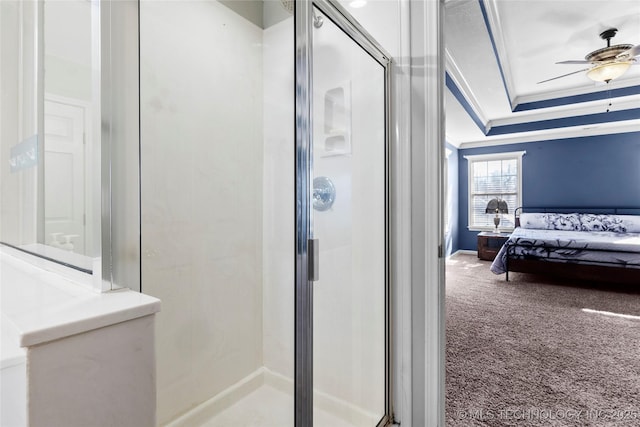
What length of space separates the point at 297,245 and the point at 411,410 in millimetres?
997

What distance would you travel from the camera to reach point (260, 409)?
169 centimetres

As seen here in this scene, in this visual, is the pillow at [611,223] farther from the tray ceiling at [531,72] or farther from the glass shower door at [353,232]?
the glass shower door at [353,232]

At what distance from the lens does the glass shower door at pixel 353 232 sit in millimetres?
1372

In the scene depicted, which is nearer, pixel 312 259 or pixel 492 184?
pixel 312 259

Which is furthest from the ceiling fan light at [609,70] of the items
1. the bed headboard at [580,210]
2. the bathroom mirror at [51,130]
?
the bathroom mirror at [51,130]

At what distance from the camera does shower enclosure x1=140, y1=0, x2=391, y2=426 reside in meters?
1.26

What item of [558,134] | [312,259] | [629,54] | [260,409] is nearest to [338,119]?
[312,259]

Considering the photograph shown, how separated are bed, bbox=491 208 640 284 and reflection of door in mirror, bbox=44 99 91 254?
15.1 ft

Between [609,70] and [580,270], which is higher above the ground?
[609,70]

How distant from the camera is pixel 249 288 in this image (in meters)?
1.88

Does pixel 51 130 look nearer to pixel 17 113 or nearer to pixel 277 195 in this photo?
pixel 17 113

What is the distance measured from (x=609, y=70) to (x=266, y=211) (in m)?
3.56

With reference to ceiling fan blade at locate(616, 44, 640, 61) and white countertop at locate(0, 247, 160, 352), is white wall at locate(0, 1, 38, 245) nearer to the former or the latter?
white countertop at locate(0, 247, 160, 352)

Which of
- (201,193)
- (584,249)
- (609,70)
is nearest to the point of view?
(201,193)
